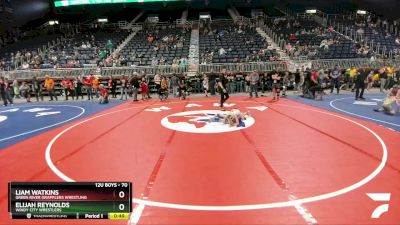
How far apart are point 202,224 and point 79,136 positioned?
21.7 ft

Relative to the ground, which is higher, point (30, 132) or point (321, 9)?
point (321, 9)

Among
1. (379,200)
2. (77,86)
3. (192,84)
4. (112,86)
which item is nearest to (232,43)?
(192,84)

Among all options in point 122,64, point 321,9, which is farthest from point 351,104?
point 321,9

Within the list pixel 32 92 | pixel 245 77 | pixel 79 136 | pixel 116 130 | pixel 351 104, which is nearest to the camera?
pixel 79 136

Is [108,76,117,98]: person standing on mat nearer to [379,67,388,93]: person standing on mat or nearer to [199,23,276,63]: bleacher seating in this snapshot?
[199,23,276,63]: bleacher seating

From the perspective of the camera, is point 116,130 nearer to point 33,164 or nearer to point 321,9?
point 33,164

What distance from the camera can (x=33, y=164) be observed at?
717cm
